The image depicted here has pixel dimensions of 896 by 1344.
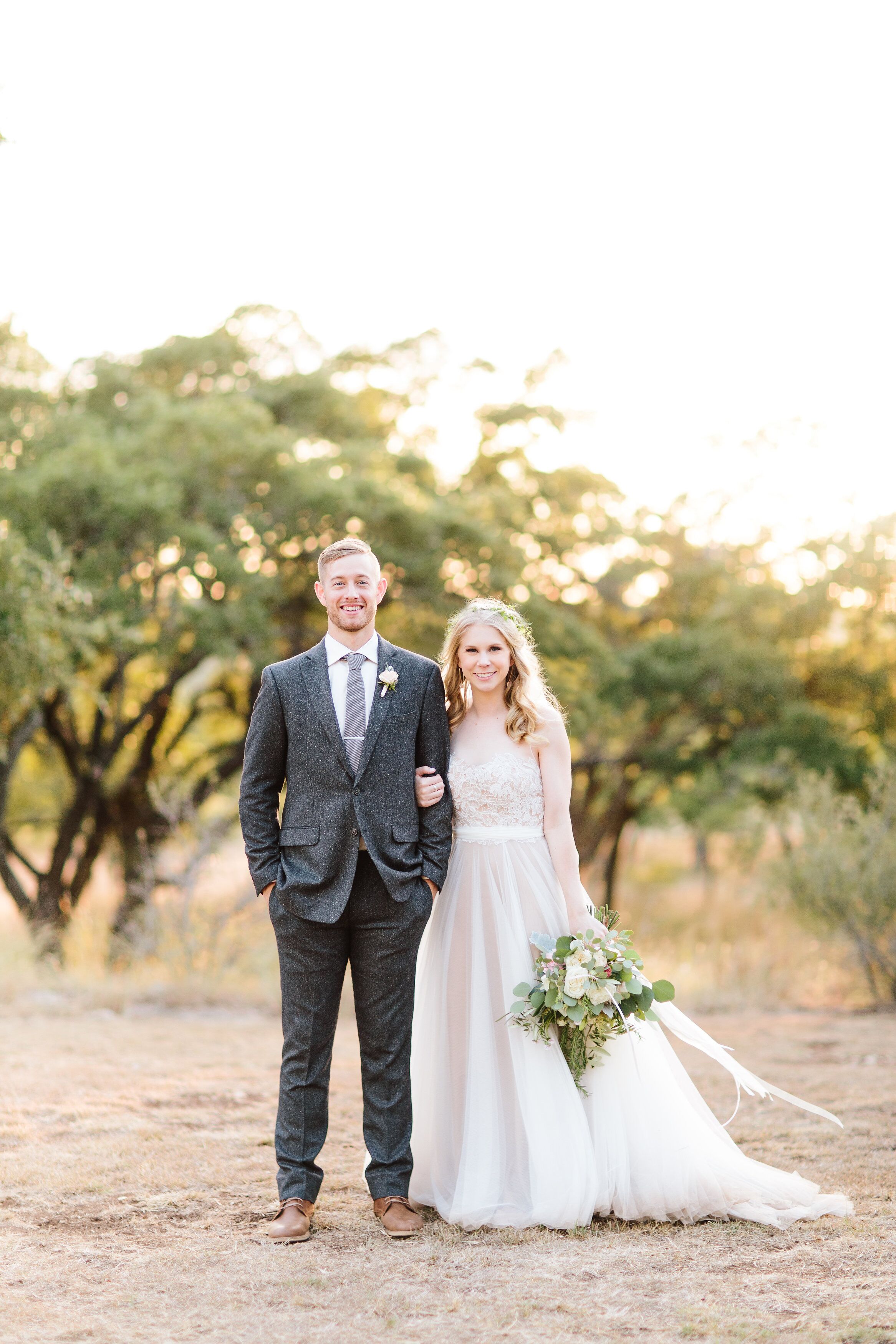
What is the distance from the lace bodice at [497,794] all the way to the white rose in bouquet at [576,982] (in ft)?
1.75

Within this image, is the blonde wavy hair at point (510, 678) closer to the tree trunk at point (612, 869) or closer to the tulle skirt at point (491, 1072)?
the tulle skirt at point (491, 1072)

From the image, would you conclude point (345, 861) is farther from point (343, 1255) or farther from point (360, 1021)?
point (343, 1255)

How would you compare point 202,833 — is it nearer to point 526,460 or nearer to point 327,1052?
point 327,1052

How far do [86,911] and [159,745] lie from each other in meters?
6.58

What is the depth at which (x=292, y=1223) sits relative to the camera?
3512 millimetres

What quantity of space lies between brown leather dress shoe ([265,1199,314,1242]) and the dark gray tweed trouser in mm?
31

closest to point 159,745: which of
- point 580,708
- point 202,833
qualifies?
point 580,708

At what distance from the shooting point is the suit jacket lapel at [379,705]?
11.9 ft


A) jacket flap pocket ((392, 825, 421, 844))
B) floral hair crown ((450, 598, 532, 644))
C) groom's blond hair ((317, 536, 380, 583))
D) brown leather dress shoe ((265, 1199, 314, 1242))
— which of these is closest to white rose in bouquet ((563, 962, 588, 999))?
jacket flap pocket ((392, 825, 421, 844))

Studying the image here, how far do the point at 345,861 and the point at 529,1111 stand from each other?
3.29 feet

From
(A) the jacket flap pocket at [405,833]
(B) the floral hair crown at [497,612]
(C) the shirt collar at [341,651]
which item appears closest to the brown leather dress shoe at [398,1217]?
(A) the jacket flap pocket at [405,833]

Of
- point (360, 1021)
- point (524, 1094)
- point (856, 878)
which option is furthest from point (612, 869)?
point (360, 1021)

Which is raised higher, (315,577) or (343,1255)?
(315,577)

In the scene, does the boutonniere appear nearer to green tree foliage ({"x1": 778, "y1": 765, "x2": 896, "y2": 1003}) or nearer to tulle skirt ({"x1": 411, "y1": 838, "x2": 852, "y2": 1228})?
tulle skirt ({"x1": 411, "y1": 838, "x2": 852, "y2": 1228})
